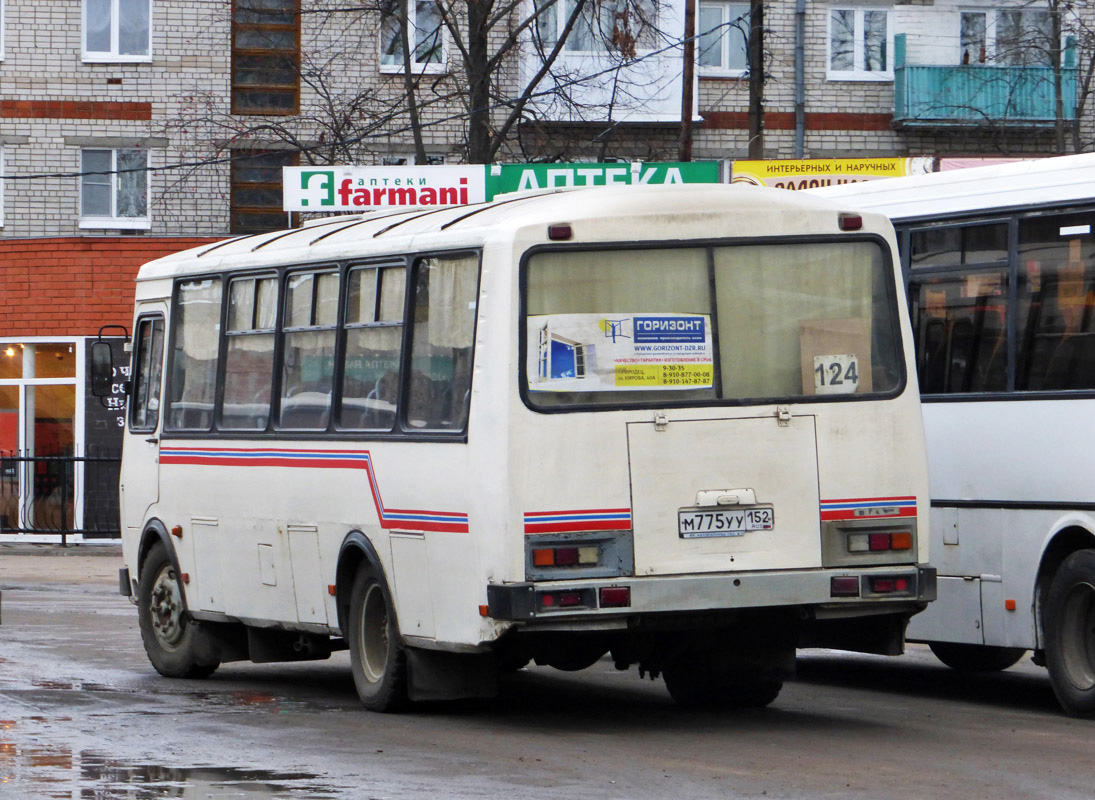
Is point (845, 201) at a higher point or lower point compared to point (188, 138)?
lower

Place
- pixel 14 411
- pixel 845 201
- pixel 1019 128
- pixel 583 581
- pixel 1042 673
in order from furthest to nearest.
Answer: pixel 1019 128, pixel 14 411, pixel 1042 673, pixel 845 201, pixel 583 581

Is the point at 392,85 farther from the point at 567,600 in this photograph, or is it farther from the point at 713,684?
the point at 567,600

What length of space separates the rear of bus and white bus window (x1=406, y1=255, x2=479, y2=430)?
421 millimetres

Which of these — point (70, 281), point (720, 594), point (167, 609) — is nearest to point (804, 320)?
point (720, 594)

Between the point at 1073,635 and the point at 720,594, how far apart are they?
226 centimetres

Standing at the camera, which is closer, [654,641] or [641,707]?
[654,641]

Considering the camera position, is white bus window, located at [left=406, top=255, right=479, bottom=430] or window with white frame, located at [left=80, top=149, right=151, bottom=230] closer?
white bus window, located at [left=406, top=255, right=479, bottom=430]

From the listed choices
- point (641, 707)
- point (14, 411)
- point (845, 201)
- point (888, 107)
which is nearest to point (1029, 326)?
point (845, 201)

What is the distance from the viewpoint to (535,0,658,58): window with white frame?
97.8ft

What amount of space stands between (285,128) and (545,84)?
441 cm

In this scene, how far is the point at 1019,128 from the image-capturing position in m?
36.2

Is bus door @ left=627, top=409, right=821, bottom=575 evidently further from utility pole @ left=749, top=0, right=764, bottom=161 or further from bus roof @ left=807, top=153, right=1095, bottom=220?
utility pole @ left=749, top=0, right=764, bottom=161

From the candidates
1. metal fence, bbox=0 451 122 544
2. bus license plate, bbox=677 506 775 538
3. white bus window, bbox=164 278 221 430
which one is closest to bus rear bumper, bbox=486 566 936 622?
bus license plate, bbox=677 506 775 538

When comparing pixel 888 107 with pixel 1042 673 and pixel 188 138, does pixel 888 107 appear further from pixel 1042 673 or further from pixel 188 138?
pixel 1042 673
